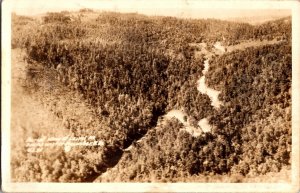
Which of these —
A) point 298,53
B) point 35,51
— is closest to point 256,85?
point 298,53

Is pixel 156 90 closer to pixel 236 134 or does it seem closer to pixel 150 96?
pixel 150 96

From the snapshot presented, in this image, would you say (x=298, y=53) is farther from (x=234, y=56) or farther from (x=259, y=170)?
(x=259, y=170)

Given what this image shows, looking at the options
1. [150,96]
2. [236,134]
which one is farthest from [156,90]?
[236,134]

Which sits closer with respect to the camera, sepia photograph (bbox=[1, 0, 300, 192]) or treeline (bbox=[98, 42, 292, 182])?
sepia photograph (bbox=[1, 0, 300, 192])

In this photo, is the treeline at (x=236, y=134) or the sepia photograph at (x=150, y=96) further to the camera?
the treeline at (x=236, y=134)

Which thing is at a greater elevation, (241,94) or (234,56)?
(234,56)
